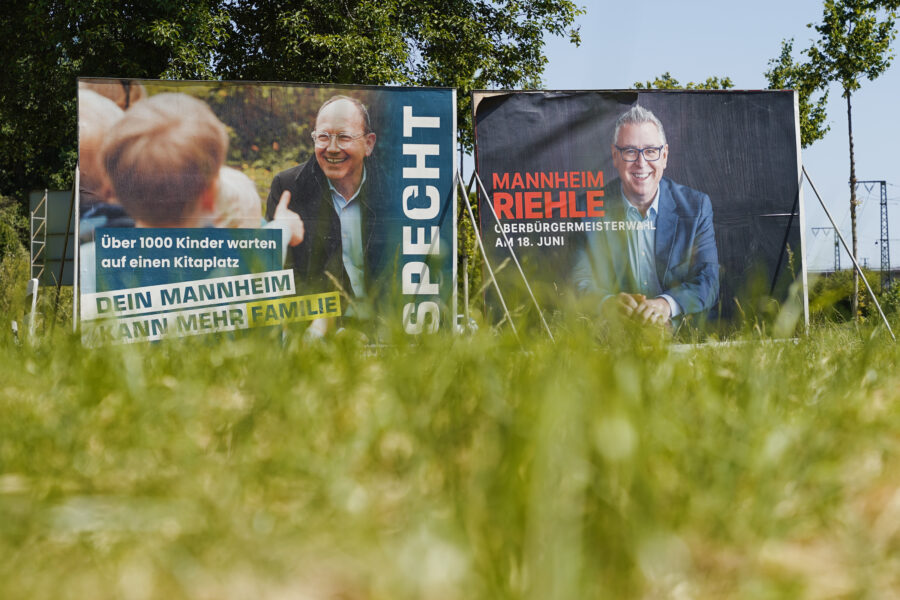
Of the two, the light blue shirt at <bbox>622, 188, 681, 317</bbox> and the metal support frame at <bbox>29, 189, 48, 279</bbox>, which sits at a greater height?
the metal support frame at <bbox>29, 189, 48, 279</bbox>

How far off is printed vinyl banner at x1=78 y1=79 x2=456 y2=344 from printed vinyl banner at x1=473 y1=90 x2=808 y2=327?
0.64m

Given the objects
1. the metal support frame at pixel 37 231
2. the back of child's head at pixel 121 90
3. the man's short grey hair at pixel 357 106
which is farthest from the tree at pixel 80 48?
the man's short grey hair at pixel 357 106

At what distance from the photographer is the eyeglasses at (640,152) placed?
8016mm

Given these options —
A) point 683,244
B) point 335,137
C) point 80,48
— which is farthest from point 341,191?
point 80,48

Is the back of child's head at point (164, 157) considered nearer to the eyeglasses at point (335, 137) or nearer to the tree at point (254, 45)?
the eyeglasses at point (335, 137)

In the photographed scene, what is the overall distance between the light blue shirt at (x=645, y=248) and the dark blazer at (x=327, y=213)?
2396mm

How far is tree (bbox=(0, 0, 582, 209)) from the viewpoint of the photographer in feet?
56.6

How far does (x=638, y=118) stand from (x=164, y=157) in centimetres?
451

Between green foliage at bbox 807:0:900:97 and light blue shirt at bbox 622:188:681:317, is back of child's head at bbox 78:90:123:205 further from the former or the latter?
green foliage at bbox 807:0:900:97

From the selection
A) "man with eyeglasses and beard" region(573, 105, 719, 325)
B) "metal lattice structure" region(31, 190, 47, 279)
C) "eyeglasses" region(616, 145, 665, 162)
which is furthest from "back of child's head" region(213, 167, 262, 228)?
"metal lattice structure" region(31, 190, 47, 279)

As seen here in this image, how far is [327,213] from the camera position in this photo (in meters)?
7.59

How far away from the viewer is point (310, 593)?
884mm

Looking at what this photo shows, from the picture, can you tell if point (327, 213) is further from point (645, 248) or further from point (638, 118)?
point (638, 118)

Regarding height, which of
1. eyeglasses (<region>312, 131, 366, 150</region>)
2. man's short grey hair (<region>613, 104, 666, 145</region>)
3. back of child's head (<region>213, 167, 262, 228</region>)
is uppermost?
man's short grey hair (<region>613, 104, 666, 145</region>)
